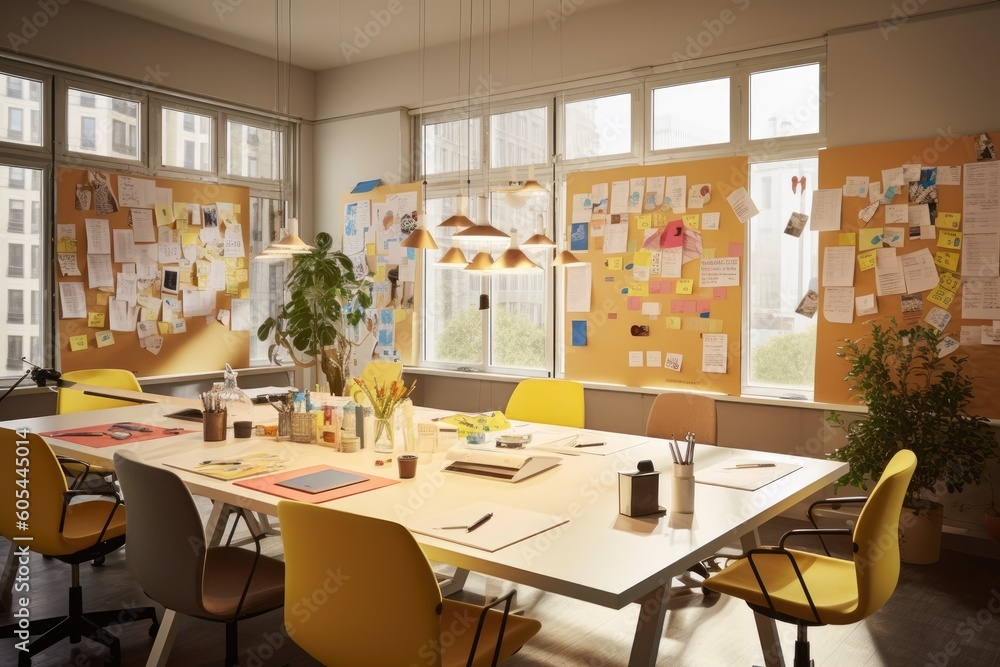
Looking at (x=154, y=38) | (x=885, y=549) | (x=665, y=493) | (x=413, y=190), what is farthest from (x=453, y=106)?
(x=885, y=549)

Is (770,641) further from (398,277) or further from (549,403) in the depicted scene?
(398,277)

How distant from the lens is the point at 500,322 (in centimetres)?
632

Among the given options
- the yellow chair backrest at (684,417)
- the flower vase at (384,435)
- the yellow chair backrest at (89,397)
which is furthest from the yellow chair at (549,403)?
the yellow chair backrest at (89,397)

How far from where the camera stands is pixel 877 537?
214cm

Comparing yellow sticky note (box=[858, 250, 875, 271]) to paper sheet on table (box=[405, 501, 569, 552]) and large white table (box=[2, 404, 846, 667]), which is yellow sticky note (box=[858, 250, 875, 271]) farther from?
paper sheet on table (box=[405, 501, 569, 552])

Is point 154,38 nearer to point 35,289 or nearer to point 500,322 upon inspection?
point 35,289

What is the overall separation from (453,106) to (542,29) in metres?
1.04

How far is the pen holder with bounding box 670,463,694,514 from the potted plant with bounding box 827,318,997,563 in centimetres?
214

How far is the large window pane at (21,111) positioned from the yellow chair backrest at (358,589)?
479 centimetres

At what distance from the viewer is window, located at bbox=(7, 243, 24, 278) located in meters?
5.25

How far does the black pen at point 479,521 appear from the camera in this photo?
2.03 meters

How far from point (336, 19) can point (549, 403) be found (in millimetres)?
3639

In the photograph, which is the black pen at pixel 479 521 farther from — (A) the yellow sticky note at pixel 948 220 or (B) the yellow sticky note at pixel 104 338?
(B) the yellow sticky note at pixel 104 338

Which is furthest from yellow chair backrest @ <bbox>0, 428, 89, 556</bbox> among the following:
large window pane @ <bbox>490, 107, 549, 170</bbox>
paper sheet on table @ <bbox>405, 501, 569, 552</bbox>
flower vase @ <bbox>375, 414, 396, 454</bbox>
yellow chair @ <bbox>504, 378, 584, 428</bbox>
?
large window pane @ <bbox>490, 107, 549, 170</bbox>
